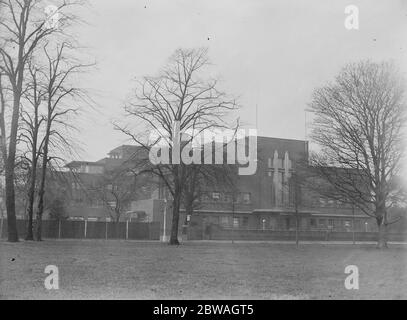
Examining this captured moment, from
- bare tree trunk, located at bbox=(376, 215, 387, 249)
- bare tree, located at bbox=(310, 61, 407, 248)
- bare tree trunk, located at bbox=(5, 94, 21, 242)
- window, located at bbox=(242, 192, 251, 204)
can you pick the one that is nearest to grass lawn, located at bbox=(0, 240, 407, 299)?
bare tree trunk, located at bbox=(5, 94, 21, 242)

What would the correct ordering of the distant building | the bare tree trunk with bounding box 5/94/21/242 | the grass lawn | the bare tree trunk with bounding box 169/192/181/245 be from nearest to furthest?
the grass lawn → the bare tree trunk with bounding box 5/94/21/242 → the bare tree trunk with bounding box 169/192/181/245 → the distant building

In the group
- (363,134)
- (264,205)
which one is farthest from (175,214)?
(264,205)

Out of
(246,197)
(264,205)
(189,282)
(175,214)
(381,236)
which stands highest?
(246,197)

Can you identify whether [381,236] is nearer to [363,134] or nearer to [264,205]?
[363,134]

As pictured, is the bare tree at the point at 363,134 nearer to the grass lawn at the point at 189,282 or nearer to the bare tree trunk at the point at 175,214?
the bare tree trunk at the point at 175,214

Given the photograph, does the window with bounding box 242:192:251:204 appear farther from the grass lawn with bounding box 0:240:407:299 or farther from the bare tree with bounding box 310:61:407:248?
the grass lawn with bounding box 0:240:407:299

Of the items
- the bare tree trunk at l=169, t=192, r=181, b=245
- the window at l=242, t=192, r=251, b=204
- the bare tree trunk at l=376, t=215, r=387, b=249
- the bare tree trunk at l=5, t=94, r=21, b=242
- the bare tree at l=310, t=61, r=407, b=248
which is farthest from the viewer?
the window at l=242, t=192, r=251, b=204

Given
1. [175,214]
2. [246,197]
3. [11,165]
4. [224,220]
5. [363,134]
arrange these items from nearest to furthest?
[11,165]
[363,134]
[175,214]
[224,220]
[246,197]

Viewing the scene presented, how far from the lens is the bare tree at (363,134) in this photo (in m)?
33.2

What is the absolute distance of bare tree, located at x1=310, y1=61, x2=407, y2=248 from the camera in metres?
33.2

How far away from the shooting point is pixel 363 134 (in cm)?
3525

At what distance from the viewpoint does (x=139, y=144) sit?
36656 mm

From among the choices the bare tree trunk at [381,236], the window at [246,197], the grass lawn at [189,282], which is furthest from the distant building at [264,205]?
the grass lawn at [189,282]

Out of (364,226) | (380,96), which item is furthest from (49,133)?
(364,226)
